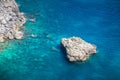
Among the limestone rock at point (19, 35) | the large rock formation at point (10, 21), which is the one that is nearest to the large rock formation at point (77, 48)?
the limestone rock at point (19, 35)

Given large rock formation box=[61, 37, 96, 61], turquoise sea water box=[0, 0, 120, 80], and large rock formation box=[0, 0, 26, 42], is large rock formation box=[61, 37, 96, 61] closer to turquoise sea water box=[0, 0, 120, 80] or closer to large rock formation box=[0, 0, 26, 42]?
turquoise sea water box=[0, 0, 120, 80]

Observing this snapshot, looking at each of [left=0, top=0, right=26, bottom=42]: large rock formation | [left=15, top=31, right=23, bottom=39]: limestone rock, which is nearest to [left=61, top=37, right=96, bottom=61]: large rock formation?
[left=15, top=31, right=23, bottom=39]: limestone rock

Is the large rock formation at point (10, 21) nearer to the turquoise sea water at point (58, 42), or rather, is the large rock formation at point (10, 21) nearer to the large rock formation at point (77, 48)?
the turquoise sea water at point (58, 42)

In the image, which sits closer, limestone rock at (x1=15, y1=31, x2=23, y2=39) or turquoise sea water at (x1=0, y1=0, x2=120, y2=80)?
turquoise sea water at (x1=0, y1=0, x2=120, y2=80)

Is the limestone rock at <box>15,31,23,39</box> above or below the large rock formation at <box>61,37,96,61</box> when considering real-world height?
below

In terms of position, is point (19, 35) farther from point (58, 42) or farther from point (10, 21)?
point (58, 42)

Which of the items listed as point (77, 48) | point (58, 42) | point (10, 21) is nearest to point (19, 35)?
point (10, 21)
